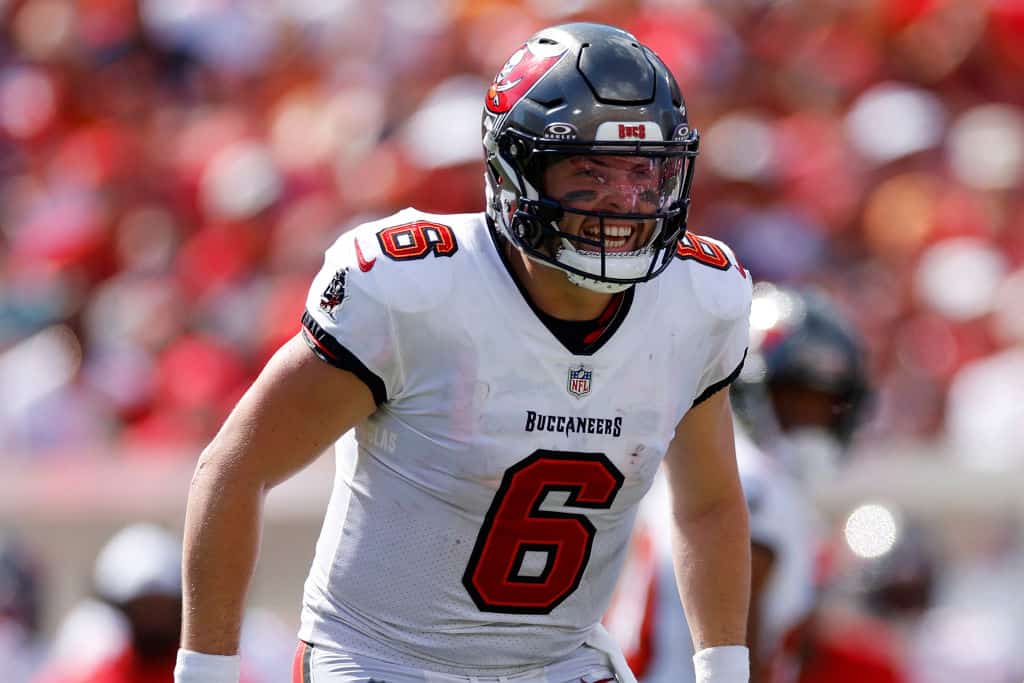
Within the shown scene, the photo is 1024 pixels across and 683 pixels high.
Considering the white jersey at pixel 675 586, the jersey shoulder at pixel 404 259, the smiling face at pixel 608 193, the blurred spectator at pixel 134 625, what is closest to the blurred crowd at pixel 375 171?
the blurred spectator at pixel 134 625

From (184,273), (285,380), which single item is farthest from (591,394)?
(184,273)

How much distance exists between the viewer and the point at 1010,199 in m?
8.78

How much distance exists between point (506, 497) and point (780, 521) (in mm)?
1234

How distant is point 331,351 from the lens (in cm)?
286

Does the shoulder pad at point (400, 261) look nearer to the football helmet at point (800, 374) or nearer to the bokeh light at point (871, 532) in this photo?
the football helmet at point (800, 374)

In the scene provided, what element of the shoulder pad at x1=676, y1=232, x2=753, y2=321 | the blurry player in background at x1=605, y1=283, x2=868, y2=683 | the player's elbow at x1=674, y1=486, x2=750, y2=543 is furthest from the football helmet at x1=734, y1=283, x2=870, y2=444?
the shoulder pad at x1=676, y1=232, x2=753, y2=321

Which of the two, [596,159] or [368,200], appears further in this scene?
[368,200]

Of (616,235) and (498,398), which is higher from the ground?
(616,235)

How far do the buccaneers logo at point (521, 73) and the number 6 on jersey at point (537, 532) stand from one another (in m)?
0.61

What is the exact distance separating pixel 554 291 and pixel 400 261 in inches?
11.3

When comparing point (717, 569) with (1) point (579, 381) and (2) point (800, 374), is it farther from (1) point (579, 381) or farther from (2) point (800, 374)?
(2) point (800, 374)

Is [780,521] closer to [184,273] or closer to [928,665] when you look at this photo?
[928,665]

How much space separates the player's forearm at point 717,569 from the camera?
3348 mm

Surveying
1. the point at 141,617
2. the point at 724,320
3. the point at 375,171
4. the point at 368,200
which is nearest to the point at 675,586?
the point at 724,320
